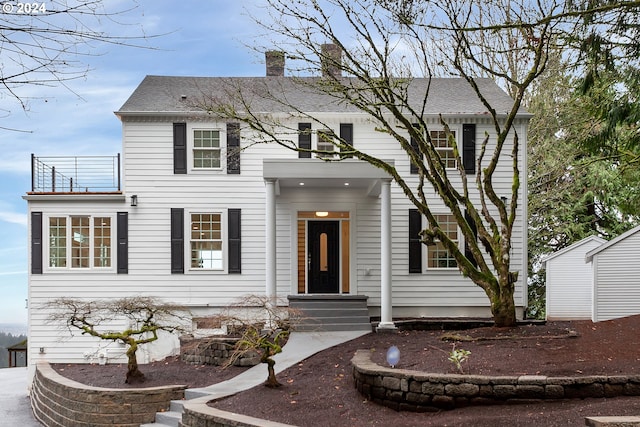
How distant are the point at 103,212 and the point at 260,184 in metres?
3.85

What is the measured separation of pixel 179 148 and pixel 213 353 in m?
5.31

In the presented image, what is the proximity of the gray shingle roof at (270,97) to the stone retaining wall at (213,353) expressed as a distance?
225 inches

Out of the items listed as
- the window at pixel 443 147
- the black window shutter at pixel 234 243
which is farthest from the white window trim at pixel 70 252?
the window at pixel 443 147

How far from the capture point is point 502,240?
42.3 feet

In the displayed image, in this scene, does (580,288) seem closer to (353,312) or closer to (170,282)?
(353,312)

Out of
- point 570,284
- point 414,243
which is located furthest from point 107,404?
point 570,284

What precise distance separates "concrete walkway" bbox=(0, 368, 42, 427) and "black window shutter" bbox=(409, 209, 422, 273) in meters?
9.01

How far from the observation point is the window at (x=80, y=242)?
53.7 feet

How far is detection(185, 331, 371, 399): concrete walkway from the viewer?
1104 centimetres

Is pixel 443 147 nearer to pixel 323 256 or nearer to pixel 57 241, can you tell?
pixel 323 256

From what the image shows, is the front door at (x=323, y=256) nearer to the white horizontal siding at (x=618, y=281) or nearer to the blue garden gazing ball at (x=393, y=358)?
the white horizontal siding at (x=618, y=281)

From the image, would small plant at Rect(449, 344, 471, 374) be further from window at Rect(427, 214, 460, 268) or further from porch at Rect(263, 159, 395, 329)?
window at Rect(427, 214, 460, 268)

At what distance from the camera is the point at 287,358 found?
12.4m

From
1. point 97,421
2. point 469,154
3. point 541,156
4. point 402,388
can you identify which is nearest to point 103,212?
point 97,421
